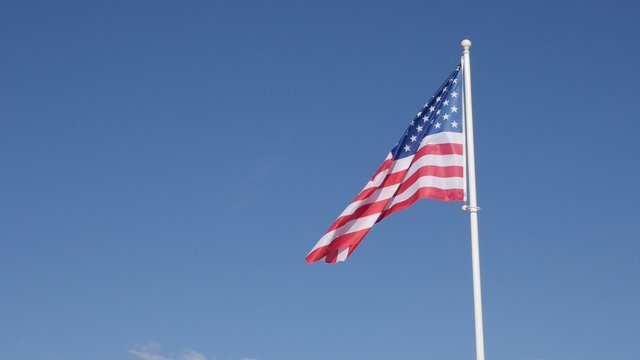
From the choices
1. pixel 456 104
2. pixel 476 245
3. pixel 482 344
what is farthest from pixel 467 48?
pixel 482 344

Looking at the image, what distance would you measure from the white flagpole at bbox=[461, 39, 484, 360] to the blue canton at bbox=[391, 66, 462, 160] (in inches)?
20.0

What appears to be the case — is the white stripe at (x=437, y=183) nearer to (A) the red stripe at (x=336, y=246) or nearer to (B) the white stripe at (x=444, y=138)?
(B) the white stripe at (x=444, y=138)

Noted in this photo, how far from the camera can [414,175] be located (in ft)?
101

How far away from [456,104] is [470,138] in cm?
160

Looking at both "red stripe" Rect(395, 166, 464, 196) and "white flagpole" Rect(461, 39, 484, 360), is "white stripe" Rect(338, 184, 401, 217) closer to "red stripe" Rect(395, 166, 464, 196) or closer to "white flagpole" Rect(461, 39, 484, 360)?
"red stripe" Rect(395, 166, 464, 196)

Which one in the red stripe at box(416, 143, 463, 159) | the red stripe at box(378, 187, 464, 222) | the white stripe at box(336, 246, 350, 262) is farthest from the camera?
the white stripe at box(336, 246, 350, 262)

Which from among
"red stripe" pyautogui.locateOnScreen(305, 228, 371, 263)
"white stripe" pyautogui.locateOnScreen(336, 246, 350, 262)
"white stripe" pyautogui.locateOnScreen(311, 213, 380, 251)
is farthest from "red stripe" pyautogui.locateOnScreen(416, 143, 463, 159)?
"white stripe" pyautogui.locateOnScreen(336, 246, 350, 262)

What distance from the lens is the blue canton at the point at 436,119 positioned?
30922 millimetres

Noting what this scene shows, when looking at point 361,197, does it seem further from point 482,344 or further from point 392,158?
point 482,344

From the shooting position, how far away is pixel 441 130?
3088cm

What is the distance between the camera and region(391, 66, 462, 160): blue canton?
30922 mm

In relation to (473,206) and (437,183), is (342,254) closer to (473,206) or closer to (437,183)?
(437,183)

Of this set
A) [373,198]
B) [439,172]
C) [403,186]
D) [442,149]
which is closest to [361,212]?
[373,198]

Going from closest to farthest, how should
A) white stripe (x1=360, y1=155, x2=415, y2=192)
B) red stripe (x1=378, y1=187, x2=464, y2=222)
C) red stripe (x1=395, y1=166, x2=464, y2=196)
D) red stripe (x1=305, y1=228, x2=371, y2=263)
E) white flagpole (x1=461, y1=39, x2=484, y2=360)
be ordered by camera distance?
white flagpole (x1=461, y1=39, x2=484, y2=360), red stripe (x1=378, y1=187, x2=464, y2=222), red stripe (x1=395, y1=166, x2=464, y2=196), red stripe (x1=305, y1=228, x2=371, y2=263), white stripe (x1=360, y1=155, x2=415, y2=192)
